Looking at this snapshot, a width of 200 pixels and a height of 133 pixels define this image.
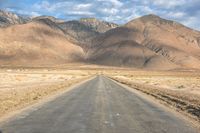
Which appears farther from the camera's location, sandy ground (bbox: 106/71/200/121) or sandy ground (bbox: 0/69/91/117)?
sandy ground (bbox: 106/71/200/121)

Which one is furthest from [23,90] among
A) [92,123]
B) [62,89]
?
[92,123]

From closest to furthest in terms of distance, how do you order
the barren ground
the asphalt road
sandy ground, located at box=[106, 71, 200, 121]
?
the asphalt road → the barren ground → sandy ground, located at box=[106, 71, 200, 121]

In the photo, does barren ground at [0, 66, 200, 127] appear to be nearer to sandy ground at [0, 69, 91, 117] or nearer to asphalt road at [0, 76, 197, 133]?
sandy ground at [0, 69, 91, 117]

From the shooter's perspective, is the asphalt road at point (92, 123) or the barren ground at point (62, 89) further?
the barren ground at point (62, 89)

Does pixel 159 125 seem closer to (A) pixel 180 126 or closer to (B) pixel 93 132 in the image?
(A) pixel 180 126

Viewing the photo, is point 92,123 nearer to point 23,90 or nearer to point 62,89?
point 23,90

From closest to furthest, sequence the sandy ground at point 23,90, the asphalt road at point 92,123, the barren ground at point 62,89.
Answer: the asphalt road at point 92,123 < the sandy ground at point 23,90 < the barren ground at point 62,89

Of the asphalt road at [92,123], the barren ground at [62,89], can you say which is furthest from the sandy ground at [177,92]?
the asphalt road at [92,123]

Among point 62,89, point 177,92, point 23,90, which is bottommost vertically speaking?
point 177,92

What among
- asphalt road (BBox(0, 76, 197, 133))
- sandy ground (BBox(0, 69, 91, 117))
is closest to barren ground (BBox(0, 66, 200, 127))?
sandy ground (BBox(0, 69, 91, 117))

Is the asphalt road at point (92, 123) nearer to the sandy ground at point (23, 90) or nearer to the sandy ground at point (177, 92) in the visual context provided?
the sandy ground at point (23, 90)

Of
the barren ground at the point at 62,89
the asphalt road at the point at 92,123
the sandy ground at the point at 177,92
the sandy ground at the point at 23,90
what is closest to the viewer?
the asphalt road at the point at 92,123

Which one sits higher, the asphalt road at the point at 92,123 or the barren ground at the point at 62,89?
the asphalt road at the point at 92,123

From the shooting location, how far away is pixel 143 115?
18.9 metres
